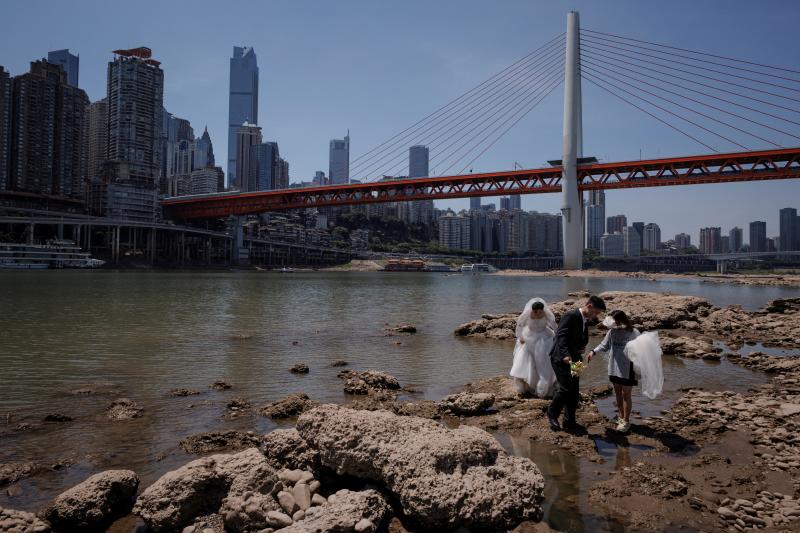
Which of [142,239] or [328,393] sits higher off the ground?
[142,239]

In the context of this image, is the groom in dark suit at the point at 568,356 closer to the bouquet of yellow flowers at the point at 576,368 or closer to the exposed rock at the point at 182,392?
the bouquet of yellow flowers at the point at 576,368

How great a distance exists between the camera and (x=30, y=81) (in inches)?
4395

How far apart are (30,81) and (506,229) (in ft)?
481

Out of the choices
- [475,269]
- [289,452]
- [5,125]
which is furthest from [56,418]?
[5,125]

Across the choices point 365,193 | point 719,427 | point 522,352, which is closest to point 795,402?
point 719,427

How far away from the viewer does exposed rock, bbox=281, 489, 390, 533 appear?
3318mm

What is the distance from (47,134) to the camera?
114938mm

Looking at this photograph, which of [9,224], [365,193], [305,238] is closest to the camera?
[365,193]

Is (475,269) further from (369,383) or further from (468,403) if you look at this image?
(468,403)

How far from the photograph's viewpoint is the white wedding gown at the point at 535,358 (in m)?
6.80

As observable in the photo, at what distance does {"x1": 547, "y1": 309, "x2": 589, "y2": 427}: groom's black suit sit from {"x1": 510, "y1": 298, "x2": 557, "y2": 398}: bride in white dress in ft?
2.01

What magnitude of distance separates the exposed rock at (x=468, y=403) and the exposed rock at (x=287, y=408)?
182cm

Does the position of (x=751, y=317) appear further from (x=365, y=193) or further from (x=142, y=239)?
(x=142, y=239)

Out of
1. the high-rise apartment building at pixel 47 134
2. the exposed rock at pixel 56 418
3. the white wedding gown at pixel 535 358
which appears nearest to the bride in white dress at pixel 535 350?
the white wedding gown at pixel 535 358
